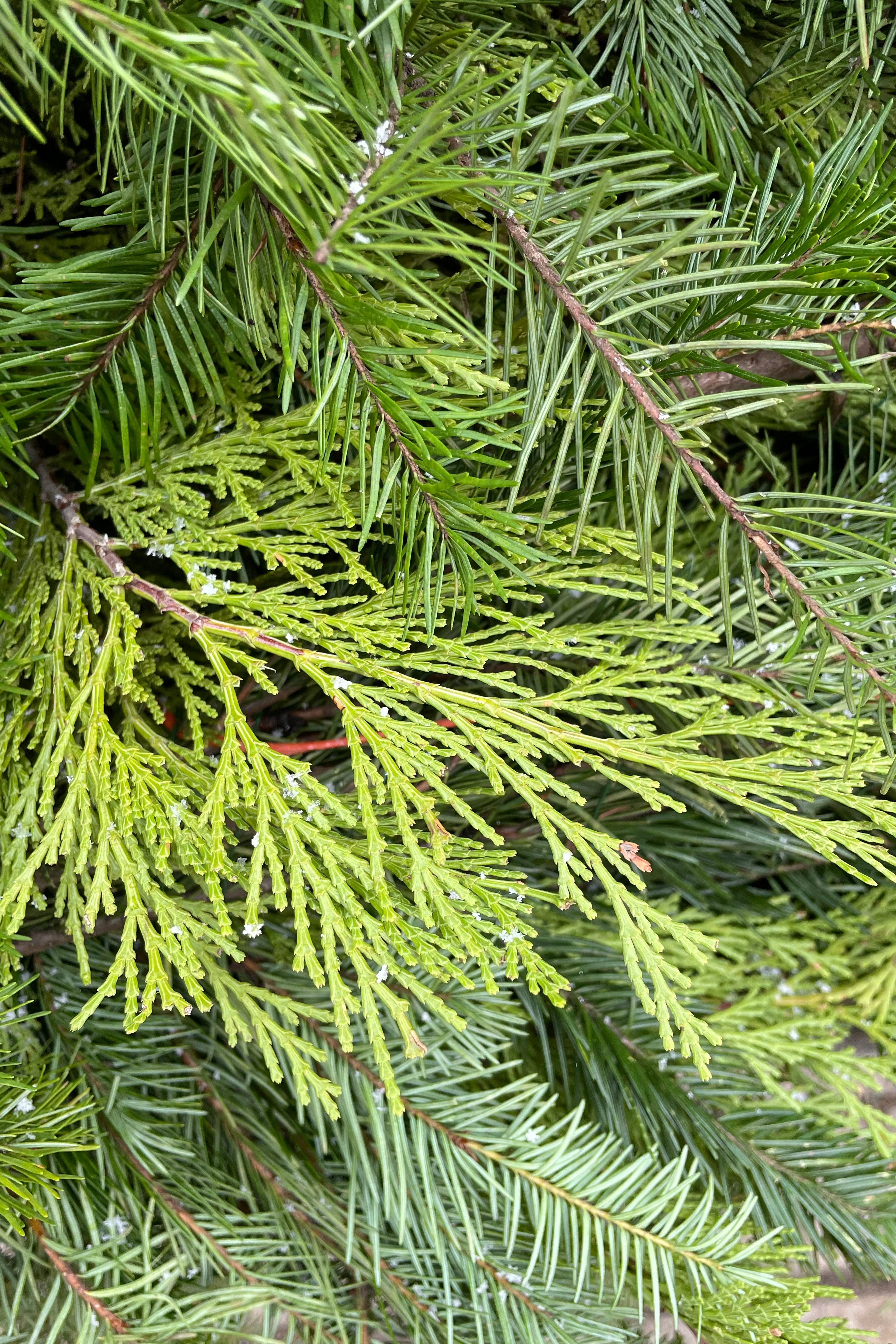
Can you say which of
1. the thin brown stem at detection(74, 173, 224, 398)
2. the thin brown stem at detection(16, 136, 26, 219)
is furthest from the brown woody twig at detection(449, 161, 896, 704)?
the thin brown stem at detection(16, 136, 26, 219)

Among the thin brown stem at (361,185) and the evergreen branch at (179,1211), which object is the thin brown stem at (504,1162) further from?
the thin brown stem at (361,185)

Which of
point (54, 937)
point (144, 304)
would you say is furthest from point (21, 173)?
point (54, 937)

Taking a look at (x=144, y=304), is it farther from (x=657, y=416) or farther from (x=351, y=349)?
(x=657, y=416)

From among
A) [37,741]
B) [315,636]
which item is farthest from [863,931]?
[37,741]

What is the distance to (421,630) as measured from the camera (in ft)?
1.83

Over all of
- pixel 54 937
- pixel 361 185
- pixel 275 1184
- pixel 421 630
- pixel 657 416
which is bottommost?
pixel 275 1184

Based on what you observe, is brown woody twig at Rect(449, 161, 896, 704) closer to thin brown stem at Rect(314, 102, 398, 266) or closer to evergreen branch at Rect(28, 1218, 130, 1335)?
thin brown stem at Rect(314, 102, 398, 266)

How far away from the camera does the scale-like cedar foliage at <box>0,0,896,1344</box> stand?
1.43 feet

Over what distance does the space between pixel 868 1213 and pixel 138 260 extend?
97 cm

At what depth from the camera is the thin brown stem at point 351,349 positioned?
1.37ft

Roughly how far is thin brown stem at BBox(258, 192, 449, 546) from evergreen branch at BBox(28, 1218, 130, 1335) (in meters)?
0.55

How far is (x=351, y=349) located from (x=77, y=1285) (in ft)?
2.06

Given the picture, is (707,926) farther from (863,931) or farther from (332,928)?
(332,928)

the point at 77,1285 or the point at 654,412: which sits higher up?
the point at 654,412
